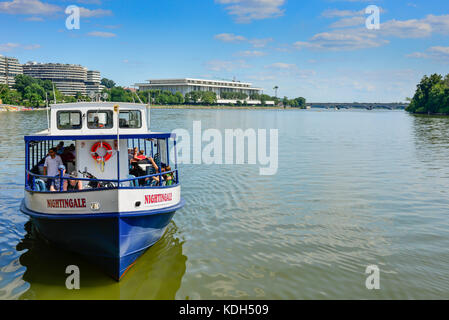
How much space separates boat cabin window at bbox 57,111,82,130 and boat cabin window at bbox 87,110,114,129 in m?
0.35

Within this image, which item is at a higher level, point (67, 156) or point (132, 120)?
point (132, 120)

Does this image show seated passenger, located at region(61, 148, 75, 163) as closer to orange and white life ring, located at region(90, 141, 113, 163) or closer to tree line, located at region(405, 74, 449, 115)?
orange and white life ring, located at region(90, 141, 113, 163)

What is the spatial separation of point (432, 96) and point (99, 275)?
460ft

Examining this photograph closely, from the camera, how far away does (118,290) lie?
10.5 meters

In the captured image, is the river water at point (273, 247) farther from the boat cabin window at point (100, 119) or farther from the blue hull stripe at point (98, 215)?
the boat cabin window at point (100, 119)

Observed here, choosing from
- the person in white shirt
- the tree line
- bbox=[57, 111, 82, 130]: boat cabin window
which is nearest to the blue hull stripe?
the person in white shirt

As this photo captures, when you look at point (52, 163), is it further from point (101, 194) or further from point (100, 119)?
point (101, 194)

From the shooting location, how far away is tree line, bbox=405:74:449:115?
12235 cm

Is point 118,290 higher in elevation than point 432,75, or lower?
lower

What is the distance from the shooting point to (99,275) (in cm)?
1117

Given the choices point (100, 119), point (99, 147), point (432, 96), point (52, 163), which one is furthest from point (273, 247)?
point (432, 96)

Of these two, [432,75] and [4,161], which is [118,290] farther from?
[432,75]
